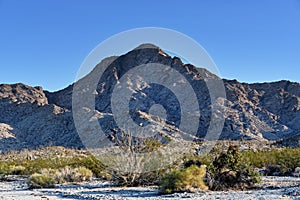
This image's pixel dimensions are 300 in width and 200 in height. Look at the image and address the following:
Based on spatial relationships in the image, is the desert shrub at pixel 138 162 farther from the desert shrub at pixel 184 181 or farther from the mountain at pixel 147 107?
the mountain at pixel 147 107

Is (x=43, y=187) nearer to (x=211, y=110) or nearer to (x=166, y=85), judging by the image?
(x=211, y=110)

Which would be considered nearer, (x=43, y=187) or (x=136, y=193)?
(x=136, y=193)

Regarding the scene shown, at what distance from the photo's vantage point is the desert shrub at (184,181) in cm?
1563

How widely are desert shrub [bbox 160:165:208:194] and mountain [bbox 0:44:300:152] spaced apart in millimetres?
52017

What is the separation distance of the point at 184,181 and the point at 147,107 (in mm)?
73884

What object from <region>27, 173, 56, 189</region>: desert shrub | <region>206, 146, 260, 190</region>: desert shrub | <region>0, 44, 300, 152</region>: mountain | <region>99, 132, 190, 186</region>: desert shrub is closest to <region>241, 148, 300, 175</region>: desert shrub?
<region>99, 132, 190, 186</region>: desert shrub

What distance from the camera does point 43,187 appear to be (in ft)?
66.5

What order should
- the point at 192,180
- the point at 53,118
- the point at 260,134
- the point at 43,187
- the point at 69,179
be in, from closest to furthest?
the point at 192,180 < the point at 43,187 < the point at 69,179 < the point at 260,134 < the point at 53,118

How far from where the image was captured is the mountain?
266 feet

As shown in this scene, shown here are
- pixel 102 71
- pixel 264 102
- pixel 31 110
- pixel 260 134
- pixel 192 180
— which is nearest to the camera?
pixel 192 180

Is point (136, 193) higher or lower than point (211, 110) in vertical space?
lower

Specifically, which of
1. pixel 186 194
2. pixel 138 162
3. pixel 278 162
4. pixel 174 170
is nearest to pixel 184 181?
pixel 186 194

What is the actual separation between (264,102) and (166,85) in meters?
24.2

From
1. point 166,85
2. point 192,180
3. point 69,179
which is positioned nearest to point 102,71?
point 166,85
